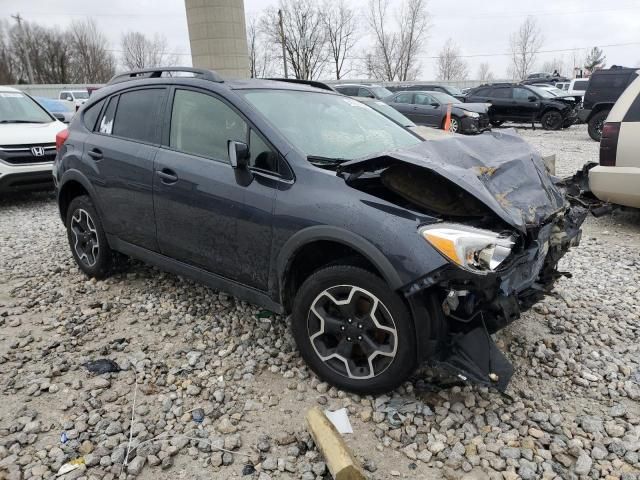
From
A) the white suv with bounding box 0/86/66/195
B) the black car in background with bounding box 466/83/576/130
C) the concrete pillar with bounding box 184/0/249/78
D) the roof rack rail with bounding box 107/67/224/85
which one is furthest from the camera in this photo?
the black car in background with bounding box 466/83/576/130

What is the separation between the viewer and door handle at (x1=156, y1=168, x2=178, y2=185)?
3.37m

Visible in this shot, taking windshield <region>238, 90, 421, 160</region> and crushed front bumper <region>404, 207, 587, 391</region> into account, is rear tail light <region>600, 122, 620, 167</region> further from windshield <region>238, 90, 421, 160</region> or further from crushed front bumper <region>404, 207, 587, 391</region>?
crushed front bumper <region>404, 207, 587, 391</region>

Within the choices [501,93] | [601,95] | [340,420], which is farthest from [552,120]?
[340,420]

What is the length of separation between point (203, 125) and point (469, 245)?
2.03 meters

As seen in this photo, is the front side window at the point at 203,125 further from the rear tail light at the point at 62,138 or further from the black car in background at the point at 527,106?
the black car in background at the point at 527,106

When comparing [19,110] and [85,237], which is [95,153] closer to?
[85,237]

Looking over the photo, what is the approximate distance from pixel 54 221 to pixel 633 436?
6907 millimetres

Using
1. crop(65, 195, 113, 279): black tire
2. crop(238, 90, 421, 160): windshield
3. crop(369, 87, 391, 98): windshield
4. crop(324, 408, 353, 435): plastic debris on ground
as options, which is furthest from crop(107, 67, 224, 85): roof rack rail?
crop(369, 87, 391, 98): windshield

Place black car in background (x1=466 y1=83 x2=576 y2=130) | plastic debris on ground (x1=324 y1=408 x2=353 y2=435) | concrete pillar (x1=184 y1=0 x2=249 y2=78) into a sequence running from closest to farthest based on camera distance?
plastic debris on ground (x1=324 y1=408 x2=353 y2=435) < concrete pillar (x1=184 y1=0 x2=249 y2=78) < black car in background (x1=466 y1=83 x2=576 y2=130)

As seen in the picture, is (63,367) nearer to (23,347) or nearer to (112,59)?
(23,347)

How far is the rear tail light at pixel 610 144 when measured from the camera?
533cm

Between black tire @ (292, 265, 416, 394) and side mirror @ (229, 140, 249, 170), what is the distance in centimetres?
82

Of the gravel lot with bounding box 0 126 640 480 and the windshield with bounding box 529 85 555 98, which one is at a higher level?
the windshield with bounding box 529 85 555 98

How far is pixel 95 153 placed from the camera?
4043 mm
